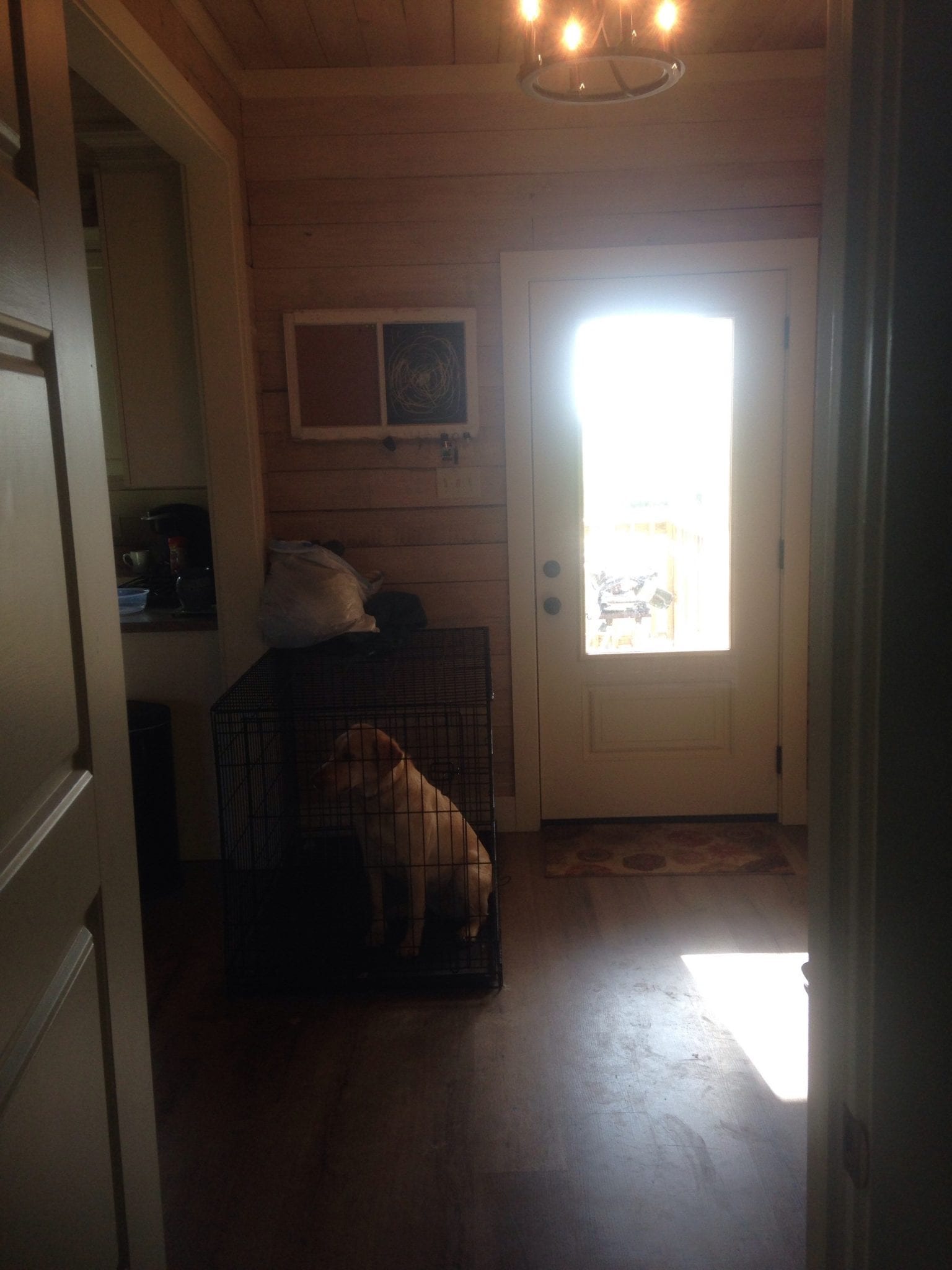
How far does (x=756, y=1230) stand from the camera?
1749mm

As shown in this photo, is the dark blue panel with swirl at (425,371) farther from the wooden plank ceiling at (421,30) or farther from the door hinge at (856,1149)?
the door hinge at (856,1149)

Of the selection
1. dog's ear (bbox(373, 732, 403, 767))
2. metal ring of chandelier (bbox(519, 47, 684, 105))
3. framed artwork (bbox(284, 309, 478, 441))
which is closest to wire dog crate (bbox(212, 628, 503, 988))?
dog's ear (bbox(373, 732, 403, 767))

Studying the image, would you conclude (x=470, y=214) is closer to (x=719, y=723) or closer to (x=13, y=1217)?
(x=719, y=723)

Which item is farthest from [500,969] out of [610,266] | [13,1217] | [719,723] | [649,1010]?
[610,266]

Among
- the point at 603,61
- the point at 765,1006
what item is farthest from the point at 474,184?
the point at 765,1006

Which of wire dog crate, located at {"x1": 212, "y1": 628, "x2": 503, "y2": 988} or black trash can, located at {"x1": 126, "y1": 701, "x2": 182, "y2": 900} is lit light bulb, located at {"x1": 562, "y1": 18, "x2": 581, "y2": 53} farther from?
black trash can, located at {"x1": 126, "y1": 701, "x2": 182, "y2": 900}

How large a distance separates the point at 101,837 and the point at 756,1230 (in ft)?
4.67

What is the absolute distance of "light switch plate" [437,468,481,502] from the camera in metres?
3.44

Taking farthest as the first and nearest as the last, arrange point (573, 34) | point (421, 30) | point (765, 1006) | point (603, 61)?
point (421, 30), point (765, 1006), point (603, 61), point (573, 34)

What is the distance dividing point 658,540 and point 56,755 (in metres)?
2.80

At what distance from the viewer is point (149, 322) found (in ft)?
10.9

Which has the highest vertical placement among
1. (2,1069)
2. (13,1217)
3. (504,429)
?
(504,429)

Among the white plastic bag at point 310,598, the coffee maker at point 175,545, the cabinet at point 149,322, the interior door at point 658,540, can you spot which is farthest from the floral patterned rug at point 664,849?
the cabinet at point 149,322

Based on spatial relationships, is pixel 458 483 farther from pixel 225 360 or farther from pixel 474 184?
pixel 474 184
